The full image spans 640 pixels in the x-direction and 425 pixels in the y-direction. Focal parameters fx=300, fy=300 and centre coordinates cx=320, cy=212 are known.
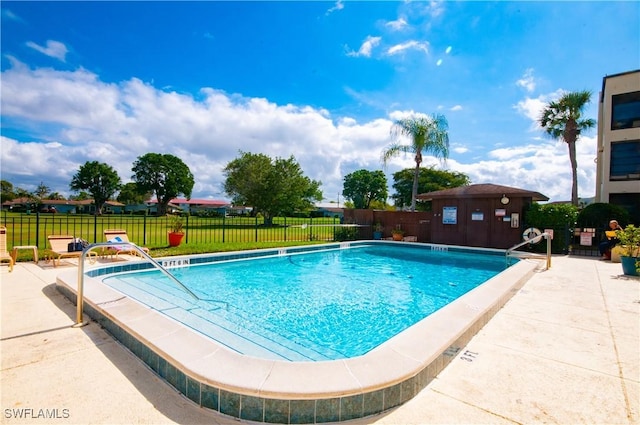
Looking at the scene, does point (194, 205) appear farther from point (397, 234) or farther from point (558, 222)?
point (558, 222)

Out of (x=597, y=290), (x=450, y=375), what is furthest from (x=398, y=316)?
(x=597, y=290)

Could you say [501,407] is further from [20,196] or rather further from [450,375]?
[20,196]

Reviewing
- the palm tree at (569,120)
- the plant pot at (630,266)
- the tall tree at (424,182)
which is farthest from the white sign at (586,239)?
the tall tree at (424,182)

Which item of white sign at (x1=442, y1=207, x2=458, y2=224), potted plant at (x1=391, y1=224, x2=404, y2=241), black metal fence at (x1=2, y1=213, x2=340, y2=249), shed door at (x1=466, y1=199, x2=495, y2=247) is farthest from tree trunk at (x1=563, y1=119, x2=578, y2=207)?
black metal fence at (x1=2, y1=213, x2=340, y2=249)

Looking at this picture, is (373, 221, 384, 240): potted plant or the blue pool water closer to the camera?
the blue pool water

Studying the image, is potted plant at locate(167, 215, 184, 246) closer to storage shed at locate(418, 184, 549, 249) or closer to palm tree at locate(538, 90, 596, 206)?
storage shed at locate(418, 184, 549, 249)

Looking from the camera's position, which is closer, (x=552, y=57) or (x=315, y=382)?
(x=315, y=382)

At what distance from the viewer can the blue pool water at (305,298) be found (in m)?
4.17

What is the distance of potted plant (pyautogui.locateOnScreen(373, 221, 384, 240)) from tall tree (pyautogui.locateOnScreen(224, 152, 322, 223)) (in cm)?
1213

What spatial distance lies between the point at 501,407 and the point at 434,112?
18.3 metres

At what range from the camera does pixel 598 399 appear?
228 cm

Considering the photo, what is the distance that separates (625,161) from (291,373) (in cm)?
2222

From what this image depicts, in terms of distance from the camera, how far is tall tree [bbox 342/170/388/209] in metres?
67.9

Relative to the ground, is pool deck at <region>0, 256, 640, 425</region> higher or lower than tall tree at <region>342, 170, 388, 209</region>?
lower
